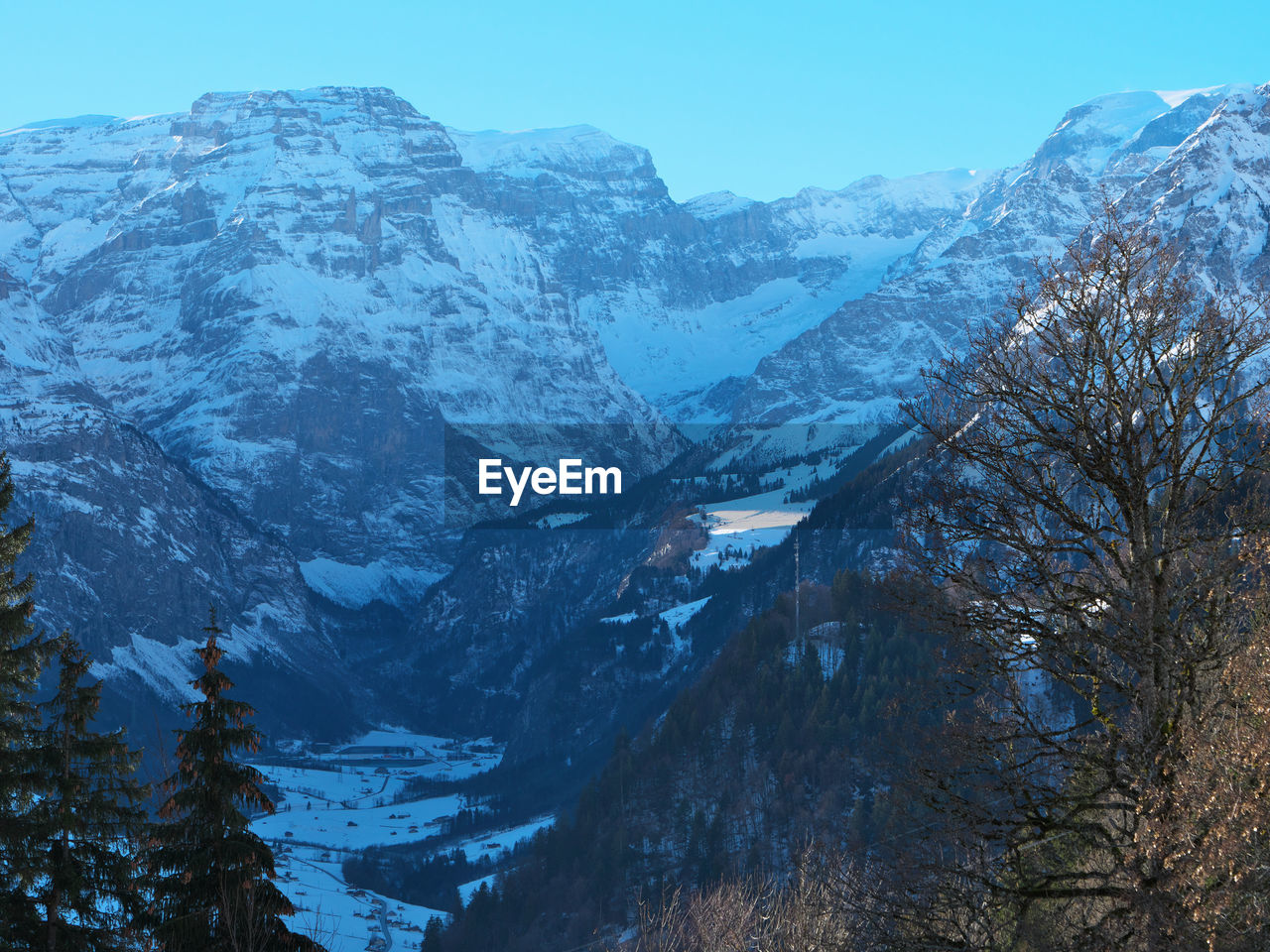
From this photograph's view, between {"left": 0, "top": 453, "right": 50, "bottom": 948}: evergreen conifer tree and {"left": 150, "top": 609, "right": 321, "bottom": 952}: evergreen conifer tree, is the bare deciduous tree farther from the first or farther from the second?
{"left": 0, "top": 453, "right": 50, "bottom": 948}: evergreen conifer tree

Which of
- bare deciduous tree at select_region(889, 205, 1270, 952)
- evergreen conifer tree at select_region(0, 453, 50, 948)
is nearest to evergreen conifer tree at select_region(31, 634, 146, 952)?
evergreen conifer tree at select_region(0, 453, 50, 948)

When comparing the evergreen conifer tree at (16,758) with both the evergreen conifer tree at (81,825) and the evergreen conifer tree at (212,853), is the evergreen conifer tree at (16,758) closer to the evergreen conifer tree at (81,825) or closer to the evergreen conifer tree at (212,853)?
the evergreen conifer tree at (81,825)

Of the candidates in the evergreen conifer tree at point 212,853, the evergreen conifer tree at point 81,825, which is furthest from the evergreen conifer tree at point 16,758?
the evergreen conifer tree at point 212,853

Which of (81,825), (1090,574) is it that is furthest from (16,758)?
(1090,574)

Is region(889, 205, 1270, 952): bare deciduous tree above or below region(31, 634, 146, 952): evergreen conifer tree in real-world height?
above

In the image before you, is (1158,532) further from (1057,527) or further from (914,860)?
(914,860)

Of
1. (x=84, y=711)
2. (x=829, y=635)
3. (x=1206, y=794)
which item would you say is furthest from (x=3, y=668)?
(x=829, y=635)

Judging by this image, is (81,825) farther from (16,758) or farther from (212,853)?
(212,853)
